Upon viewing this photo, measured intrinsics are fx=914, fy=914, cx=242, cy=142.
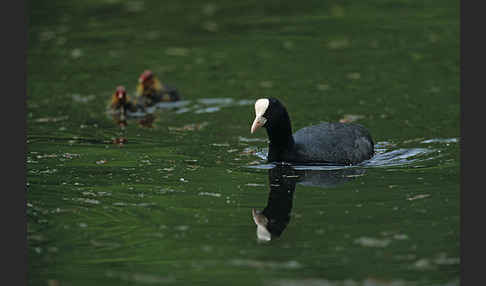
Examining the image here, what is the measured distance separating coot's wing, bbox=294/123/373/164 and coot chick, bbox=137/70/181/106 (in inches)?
179

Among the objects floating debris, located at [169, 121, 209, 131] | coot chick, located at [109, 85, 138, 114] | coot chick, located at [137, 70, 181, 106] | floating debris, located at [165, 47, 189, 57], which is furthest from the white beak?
floating debris, located at [165, 47, 189, 57]

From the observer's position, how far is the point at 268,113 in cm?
1096

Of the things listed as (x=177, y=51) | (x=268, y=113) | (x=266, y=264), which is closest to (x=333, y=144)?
(x=268, y=113)

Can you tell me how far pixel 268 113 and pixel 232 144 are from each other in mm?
A: 1764

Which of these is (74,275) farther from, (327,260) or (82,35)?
(82,35)

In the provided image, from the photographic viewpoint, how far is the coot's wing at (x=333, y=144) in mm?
11266

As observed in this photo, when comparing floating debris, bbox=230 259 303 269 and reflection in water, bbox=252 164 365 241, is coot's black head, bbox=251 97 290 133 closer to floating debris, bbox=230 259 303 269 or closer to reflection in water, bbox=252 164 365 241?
reflection in water, bbox=252 164 365 241

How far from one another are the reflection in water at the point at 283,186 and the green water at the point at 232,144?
0.11 meters

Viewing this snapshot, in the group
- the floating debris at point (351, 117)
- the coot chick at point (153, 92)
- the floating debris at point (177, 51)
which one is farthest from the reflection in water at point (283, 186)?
the floating debris at point (177, 51)

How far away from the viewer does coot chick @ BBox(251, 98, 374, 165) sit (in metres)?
11.0

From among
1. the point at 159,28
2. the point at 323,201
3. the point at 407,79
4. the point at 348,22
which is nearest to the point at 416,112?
the point at 407,79

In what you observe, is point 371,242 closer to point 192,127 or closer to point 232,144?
point 232,144

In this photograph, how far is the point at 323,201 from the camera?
945 cm

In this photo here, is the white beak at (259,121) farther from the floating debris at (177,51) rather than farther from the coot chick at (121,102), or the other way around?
the floating debris at (177,51)
